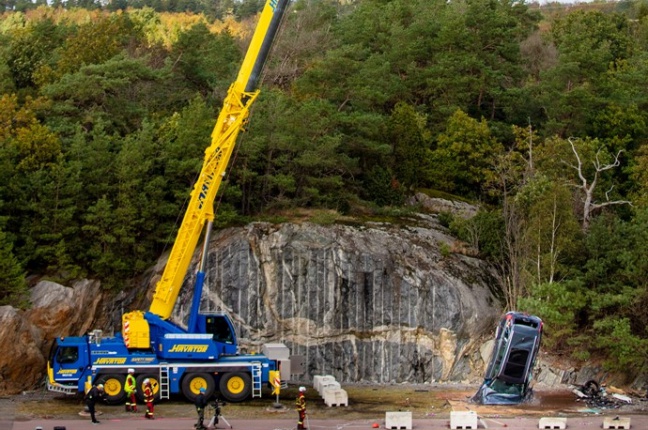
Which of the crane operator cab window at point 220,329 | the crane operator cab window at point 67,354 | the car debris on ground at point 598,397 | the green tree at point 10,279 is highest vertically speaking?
the green tree at point 10,279

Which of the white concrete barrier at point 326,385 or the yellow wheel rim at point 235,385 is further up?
the yellow wheel rim at point 235,385

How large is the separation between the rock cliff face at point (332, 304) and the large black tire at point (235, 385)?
5870mm

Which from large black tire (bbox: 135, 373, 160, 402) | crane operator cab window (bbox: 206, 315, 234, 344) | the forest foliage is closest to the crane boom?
crane operator cab window (bbox: 206, 315, 234, 344)

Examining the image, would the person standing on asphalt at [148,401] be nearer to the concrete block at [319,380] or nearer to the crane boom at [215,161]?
the crane boom at [215,161]

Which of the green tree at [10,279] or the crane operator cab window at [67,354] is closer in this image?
the crane operator cab window at [67,354]

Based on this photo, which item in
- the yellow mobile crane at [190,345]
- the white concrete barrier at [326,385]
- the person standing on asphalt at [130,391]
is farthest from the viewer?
the white concrete barrier at [326,385]

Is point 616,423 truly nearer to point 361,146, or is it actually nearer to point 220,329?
point 220,329

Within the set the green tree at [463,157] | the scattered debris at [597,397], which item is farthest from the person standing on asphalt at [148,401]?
the green tree at [463,157]

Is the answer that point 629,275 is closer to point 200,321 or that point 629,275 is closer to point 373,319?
point 373,319

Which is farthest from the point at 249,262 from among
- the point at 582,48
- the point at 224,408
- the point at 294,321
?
the point at 582,48

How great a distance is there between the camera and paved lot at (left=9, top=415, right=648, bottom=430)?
94.1 feet

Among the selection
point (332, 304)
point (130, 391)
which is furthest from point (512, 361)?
point (130, 391)

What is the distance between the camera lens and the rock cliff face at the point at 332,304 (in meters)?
38.9

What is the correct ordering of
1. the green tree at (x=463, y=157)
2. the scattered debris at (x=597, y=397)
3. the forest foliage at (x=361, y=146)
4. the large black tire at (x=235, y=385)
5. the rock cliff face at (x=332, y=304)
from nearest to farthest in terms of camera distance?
the large black tire at (x=235, y=385)
the scattered debris at (x=597, y=397)
the rock cliff face at (x=332, y=304)
the forest foliage at (x=361, y=146)
the green tree at (x=463, y=157)
